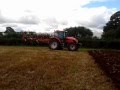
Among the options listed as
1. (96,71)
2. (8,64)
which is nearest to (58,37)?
(8,64)

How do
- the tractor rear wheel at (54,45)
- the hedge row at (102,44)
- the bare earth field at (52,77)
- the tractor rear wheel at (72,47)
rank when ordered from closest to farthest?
the bare earth field at (52,77)
the tractor rear wheel at (54,45)
the tractor rear wheel at (72,47)
the hedge row at (102,44)

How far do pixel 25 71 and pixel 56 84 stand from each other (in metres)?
3.40

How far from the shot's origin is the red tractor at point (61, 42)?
106 ft

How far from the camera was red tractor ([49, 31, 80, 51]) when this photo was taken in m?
32.4

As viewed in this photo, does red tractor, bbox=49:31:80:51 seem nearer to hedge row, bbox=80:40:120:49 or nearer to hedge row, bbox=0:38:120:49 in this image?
hedge row, bbox=0:38:120:49

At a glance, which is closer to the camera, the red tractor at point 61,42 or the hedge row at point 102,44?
the red tractor at point 61,42

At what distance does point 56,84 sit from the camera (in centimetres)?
1355

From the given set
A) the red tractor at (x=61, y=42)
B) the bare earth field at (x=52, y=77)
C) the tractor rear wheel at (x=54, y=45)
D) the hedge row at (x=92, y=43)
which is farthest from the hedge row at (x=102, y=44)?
the bare earth field at (x=52, y=77)

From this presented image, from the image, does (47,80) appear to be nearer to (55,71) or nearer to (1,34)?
(55,71)

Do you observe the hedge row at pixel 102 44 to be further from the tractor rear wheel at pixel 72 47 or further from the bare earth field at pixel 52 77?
the bare earth field at pixel 52 77

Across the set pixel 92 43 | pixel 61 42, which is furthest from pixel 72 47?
pixel 92 43

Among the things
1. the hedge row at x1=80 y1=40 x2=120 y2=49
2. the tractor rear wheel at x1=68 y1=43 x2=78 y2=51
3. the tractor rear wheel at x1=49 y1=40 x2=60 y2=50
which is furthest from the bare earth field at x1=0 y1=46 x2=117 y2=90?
the hedge row at x1=80 y1=40 x2=120 y2=49

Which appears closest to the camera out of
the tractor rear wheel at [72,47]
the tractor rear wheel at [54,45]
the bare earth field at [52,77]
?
the bare earth field at [52,77]

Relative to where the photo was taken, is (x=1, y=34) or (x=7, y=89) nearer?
(x=7, y=89)
